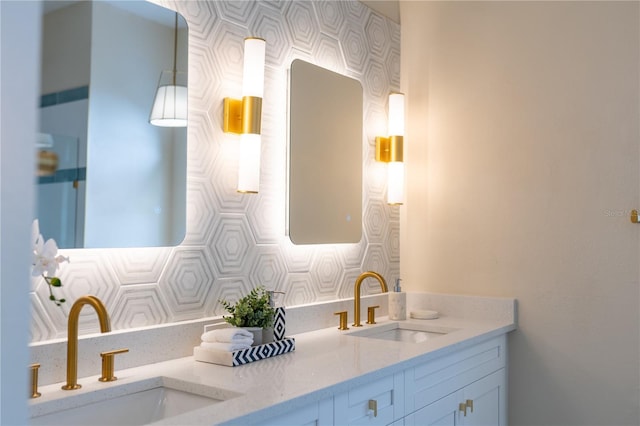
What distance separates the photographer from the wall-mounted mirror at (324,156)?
7.57ft

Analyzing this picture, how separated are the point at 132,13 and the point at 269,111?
2.16 ft

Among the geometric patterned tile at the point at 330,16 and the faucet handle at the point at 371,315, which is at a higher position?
the geometric patterned tile at the point at 330,16

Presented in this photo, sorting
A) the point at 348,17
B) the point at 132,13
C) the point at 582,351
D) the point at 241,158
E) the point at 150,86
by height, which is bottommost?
the point at 582,351

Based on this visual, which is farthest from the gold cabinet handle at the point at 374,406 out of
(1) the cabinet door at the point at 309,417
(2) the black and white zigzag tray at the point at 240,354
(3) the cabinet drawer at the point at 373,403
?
(2) the black and white zigzag tray at the point at 240,354

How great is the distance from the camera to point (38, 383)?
144 cm

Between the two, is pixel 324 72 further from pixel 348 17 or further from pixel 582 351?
pixel 582 351

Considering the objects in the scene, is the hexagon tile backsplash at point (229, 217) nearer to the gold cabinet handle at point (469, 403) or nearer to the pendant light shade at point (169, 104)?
the pendant light shade at point (169, 104)

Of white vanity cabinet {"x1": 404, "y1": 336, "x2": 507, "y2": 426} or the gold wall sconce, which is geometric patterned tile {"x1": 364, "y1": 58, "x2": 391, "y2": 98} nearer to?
the gold wall sconce

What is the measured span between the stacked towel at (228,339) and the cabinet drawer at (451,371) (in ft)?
1.69

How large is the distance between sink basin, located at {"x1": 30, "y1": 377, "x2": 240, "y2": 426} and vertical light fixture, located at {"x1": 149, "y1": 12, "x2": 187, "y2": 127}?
0.77 m

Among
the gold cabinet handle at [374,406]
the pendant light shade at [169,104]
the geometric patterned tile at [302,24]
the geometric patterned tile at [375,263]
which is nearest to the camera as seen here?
the gold cabinet handle at [374,406]

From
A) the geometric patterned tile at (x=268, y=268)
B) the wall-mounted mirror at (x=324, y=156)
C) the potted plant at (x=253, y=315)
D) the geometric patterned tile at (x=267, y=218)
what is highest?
the wall-mounted mirror at (x=324, y=156)

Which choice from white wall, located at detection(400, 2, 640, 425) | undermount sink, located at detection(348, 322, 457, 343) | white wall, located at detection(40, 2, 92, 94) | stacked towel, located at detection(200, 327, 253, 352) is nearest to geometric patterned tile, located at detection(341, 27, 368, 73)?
white wall, located at detection(400, 2, 640, 425)

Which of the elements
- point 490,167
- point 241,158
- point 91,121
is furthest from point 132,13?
point 490,167
